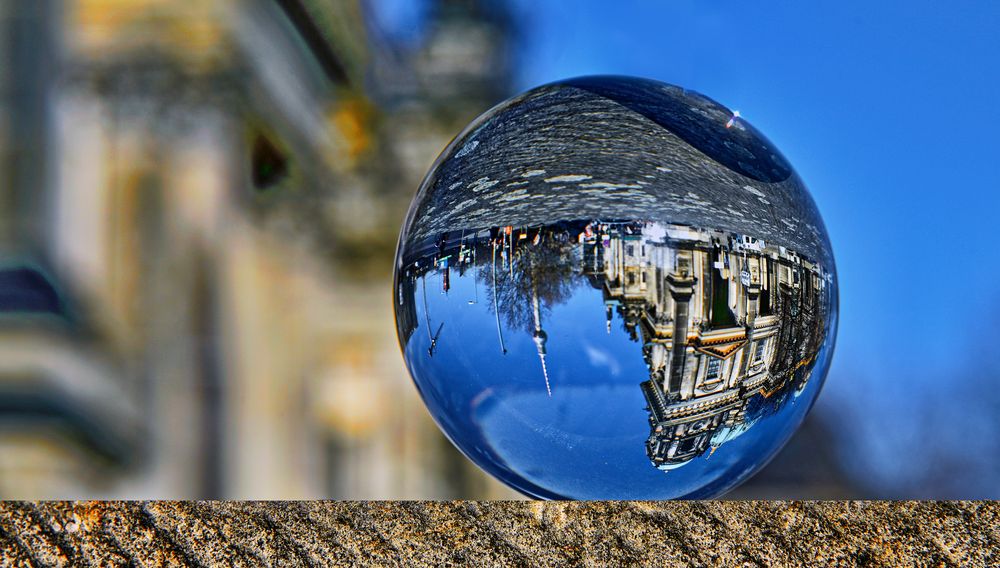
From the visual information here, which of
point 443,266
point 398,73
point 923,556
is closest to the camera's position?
point 923,556

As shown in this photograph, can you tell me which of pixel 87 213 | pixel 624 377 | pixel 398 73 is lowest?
pixel 624 377

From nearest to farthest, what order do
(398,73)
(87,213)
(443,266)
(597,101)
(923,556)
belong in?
(923,556) → (443,266) → (597,101) → (87,213) → (398,73)

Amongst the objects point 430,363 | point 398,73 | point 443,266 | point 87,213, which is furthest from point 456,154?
point 398,73

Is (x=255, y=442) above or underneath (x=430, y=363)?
underneath

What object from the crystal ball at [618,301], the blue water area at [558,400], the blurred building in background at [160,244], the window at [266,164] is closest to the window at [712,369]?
the crystal ball at [618,301]

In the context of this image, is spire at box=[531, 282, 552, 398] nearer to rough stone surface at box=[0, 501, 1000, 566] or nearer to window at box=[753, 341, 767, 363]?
rough stone surface at box=[0, 501, 1000, 566]

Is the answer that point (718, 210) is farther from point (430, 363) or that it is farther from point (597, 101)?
point (430, 363)

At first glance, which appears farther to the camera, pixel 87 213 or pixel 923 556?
pixel 87 213

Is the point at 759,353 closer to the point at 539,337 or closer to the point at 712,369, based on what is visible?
the point at 712,369
